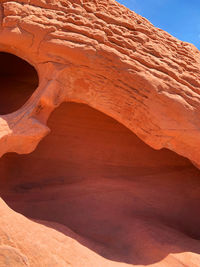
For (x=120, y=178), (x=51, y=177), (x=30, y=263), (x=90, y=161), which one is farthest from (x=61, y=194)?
(x=30, y=263)

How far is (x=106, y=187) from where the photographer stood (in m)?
3.44

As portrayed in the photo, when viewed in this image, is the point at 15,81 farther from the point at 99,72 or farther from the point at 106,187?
the point at 106,187

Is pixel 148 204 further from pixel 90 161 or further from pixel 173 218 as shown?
pixel 90 161

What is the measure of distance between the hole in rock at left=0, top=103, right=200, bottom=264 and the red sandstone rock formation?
0.02m

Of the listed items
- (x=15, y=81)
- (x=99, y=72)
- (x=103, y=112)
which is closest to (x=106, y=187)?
(x=103, y=112)

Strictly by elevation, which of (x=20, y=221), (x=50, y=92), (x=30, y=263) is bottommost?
(x=30, y=263)

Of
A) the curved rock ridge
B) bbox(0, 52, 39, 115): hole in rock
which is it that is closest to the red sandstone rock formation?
the curved rock ridge

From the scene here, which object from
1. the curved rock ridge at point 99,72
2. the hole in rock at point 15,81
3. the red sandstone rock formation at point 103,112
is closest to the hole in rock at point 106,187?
the red sandstone rock formation at point 103,112

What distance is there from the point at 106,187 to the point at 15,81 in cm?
239

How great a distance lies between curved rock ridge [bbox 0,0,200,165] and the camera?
2502mm

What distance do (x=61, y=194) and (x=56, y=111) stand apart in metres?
1.32

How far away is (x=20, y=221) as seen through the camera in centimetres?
202

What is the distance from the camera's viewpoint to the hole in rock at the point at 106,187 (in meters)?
2.68

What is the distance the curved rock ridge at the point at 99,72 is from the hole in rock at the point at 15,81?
1.17 meters
